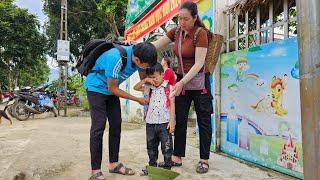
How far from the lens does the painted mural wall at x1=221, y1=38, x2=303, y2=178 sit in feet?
11.5

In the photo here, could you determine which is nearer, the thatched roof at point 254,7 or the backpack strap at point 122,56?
the backpack strap at point 122,56

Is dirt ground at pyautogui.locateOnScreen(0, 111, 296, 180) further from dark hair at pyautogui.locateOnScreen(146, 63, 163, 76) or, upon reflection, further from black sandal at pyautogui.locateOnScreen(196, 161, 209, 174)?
dark hair at pyautogui.locateOnScreen(146, 63, 163, 76)

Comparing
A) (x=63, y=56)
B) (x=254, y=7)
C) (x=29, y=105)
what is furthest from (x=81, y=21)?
(x=254, y=7)

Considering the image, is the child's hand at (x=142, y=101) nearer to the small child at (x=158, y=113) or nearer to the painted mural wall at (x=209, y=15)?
the small child at (x=158, y=113)

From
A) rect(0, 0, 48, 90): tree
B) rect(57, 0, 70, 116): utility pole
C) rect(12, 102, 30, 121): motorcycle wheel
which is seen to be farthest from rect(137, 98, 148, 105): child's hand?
rect(0, 0, 48, 90): tree

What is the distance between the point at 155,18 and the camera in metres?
8.29

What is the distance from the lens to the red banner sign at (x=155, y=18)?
677cm

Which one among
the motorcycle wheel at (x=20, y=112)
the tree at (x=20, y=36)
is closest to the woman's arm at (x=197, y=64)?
the motorcycle wheel at (x=20, y=112)

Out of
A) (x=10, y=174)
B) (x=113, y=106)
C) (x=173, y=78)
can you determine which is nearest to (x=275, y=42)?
(x=173, y=78)

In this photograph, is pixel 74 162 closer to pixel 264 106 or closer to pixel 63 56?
pixel 264 106

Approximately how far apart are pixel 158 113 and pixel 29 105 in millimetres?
10408

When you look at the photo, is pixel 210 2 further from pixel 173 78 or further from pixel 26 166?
pixel 26 166

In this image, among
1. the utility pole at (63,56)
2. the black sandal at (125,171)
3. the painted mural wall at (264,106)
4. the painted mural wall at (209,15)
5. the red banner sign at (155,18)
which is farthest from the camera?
the utility pole at (63,56)

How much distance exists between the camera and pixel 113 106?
372cm
